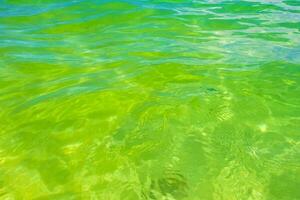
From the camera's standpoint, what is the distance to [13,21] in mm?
9008

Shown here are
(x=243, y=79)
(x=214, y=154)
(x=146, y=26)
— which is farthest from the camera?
(x=146, y=26)

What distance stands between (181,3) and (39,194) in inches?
372

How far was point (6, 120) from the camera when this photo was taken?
156 inches

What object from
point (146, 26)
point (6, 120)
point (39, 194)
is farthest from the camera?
point (146, 26)

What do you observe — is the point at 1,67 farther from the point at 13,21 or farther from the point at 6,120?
the point at 13,21

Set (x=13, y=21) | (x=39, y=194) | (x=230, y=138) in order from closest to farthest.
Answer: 1. (x=39, y=194)
2. (x=230, y=138)
3. (x=13, y=21)

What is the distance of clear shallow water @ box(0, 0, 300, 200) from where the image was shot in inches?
117

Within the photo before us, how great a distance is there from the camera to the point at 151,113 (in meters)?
4.06

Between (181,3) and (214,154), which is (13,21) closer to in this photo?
(181,3)

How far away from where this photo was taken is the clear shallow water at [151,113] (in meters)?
2.97

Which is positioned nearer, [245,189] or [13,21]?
[245,189]

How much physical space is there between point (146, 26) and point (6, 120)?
5.04 m

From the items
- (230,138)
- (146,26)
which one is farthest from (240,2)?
(230,138)

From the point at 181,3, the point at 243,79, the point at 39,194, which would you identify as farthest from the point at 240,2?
the point at 39,194
